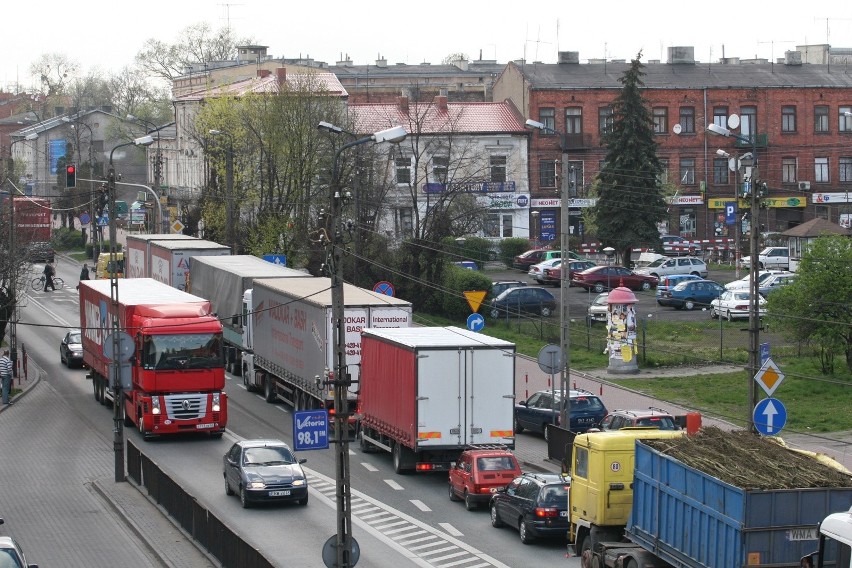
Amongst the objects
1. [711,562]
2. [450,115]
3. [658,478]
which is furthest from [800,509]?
[450,115]

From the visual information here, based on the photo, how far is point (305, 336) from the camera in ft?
126

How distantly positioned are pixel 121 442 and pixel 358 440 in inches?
288

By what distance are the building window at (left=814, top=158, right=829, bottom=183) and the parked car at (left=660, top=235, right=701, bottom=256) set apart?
489 inches

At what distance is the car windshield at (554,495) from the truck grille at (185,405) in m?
13.5

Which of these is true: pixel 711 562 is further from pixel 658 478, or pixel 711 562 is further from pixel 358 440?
pixel 358 440

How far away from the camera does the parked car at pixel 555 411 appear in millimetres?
36906

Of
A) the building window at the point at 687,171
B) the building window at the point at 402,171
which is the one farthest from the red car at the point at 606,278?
the building window at the point at 687,171

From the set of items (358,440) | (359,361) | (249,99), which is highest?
(249,99)

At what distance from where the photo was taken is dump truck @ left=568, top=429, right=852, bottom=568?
18344 mm

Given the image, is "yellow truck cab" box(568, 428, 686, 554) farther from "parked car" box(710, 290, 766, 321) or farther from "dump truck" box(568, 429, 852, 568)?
"parked car" box(710, 290, 766, 321)

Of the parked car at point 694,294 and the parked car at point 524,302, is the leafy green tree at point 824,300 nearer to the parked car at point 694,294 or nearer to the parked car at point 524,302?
the parked car at point 524,302

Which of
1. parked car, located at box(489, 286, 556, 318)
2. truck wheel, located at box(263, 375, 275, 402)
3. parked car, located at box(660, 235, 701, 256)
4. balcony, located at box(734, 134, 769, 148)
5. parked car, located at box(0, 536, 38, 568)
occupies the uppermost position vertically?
balcony, located at box(734, 134, 769, 148)

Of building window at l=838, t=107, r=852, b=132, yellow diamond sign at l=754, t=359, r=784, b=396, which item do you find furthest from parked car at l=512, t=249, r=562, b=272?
yellow diamond sign at l=754, t=359, r=784, b=396

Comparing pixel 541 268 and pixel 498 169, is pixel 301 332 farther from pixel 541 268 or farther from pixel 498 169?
pixel 498 169
